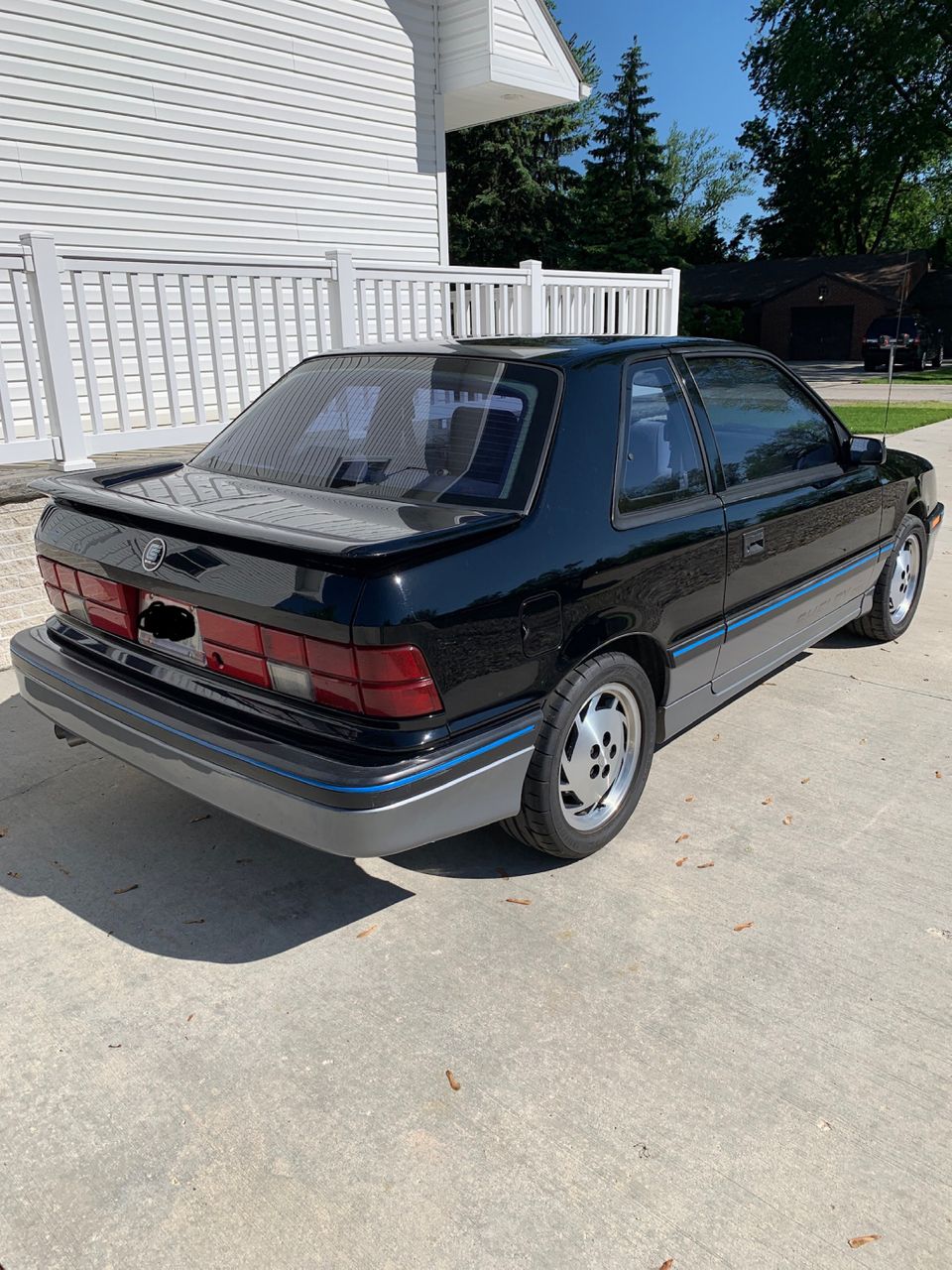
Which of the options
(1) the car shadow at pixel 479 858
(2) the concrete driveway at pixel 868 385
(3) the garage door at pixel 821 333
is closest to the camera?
(1) the car shadow at pixel 479 858

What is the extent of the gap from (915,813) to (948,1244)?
1895 millimetres

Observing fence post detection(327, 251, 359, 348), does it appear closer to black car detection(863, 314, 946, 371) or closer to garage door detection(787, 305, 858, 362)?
black car detection(863, 314, 946, 371)

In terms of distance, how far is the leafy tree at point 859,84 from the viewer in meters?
39.2

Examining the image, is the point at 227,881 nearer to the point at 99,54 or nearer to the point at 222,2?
the point at 99,54

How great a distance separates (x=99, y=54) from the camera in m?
8.27

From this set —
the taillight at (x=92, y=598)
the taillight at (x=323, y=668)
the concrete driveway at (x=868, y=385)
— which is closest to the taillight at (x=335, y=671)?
the taillight at (x=323, y=668)

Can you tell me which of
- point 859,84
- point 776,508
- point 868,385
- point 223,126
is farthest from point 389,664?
point 859,84

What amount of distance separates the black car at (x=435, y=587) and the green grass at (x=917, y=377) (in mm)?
A: 26475

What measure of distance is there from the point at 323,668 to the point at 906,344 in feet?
120

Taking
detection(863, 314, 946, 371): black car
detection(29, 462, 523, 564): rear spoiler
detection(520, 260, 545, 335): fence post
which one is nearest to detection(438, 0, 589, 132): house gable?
detection(520, 260, 545, 335): fence post

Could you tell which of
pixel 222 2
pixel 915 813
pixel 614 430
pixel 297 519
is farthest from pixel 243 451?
pixel 222 2

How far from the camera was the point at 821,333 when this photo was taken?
4778cm

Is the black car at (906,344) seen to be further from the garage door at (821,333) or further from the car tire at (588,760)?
the car tire at (588,760)

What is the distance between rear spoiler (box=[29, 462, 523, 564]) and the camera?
8.24 feet
